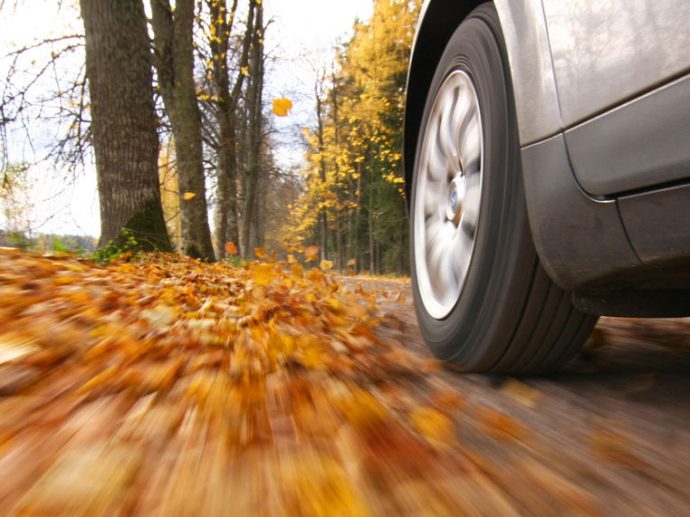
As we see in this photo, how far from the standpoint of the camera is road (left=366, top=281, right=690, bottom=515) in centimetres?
110

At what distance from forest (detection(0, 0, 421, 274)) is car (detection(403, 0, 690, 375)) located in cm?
307

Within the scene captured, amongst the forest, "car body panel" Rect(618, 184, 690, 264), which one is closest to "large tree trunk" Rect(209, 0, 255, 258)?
the forest

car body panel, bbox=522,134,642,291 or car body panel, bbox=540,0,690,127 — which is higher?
car body panel, bbox=540,0,690,127

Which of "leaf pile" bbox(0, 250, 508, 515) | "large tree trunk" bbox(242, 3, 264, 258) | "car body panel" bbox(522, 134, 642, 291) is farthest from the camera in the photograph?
"large tree trunk" bbox(242, 3, 264, 258)

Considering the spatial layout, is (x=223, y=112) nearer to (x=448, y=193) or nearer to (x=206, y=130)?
(x=206, y=130)

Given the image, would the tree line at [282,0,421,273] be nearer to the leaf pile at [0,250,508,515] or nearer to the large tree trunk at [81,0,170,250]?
the large tree trunk at [81,0,170,250]

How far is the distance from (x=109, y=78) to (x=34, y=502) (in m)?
5.46

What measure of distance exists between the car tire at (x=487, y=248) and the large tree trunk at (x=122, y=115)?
4.32 m

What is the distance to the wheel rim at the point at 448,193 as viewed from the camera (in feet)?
6.57

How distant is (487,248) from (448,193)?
628 millimetres

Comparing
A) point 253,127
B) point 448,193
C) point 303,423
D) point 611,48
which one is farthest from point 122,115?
point 253,127

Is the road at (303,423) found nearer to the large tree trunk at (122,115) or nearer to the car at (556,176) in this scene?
the car at (556,176)

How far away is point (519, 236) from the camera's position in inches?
63.4

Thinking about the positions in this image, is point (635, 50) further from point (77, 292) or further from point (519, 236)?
point (77, 292)
